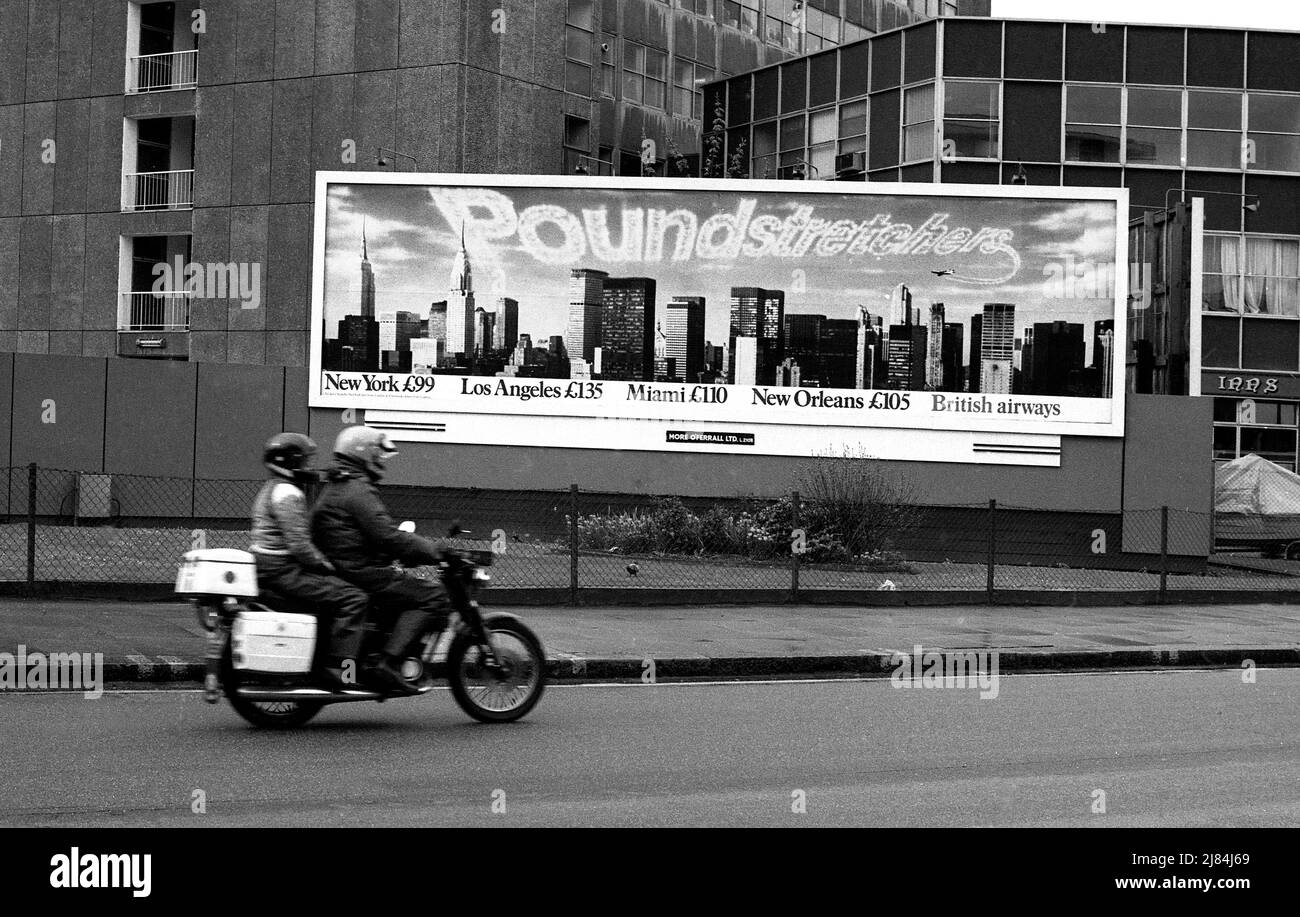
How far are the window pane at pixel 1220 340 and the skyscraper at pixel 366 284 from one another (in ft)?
78.0

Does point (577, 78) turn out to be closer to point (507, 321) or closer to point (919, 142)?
point (919, 142)

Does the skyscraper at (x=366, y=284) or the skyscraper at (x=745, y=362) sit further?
the skyscraper at (x=366, y=284)

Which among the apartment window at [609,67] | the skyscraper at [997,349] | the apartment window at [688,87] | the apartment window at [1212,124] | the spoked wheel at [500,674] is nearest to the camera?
the spoked wheel at [500,674]

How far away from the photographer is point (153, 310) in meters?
41.3

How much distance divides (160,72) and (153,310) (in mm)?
6212

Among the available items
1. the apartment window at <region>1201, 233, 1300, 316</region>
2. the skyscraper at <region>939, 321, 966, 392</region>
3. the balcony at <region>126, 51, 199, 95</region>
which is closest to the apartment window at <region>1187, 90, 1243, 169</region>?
the apartment window at <region>1201, 233, 1300, 316</region>

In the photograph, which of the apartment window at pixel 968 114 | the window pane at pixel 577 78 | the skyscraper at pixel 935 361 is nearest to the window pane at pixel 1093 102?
the apartment window at pixel 968 114

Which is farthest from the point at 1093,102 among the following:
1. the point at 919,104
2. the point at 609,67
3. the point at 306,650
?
the point at 306,650

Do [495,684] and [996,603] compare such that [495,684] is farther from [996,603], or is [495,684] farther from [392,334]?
[392,334]

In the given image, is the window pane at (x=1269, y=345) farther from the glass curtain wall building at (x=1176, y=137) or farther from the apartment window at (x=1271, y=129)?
the apartment window at (x=1271, y=129)

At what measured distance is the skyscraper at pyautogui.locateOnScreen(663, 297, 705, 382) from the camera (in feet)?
85.2

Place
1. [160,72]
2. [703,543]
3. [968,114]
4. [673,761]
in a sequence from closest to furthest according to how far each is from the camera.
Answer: [673,761] → [703,543] → [968,114] → [160,72]

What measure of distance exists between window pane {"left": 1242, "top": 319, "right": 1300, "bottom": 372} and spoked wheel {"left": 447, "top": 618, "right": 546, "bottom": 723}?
114ft

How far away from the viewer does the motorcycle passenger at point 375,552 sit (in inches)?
391
